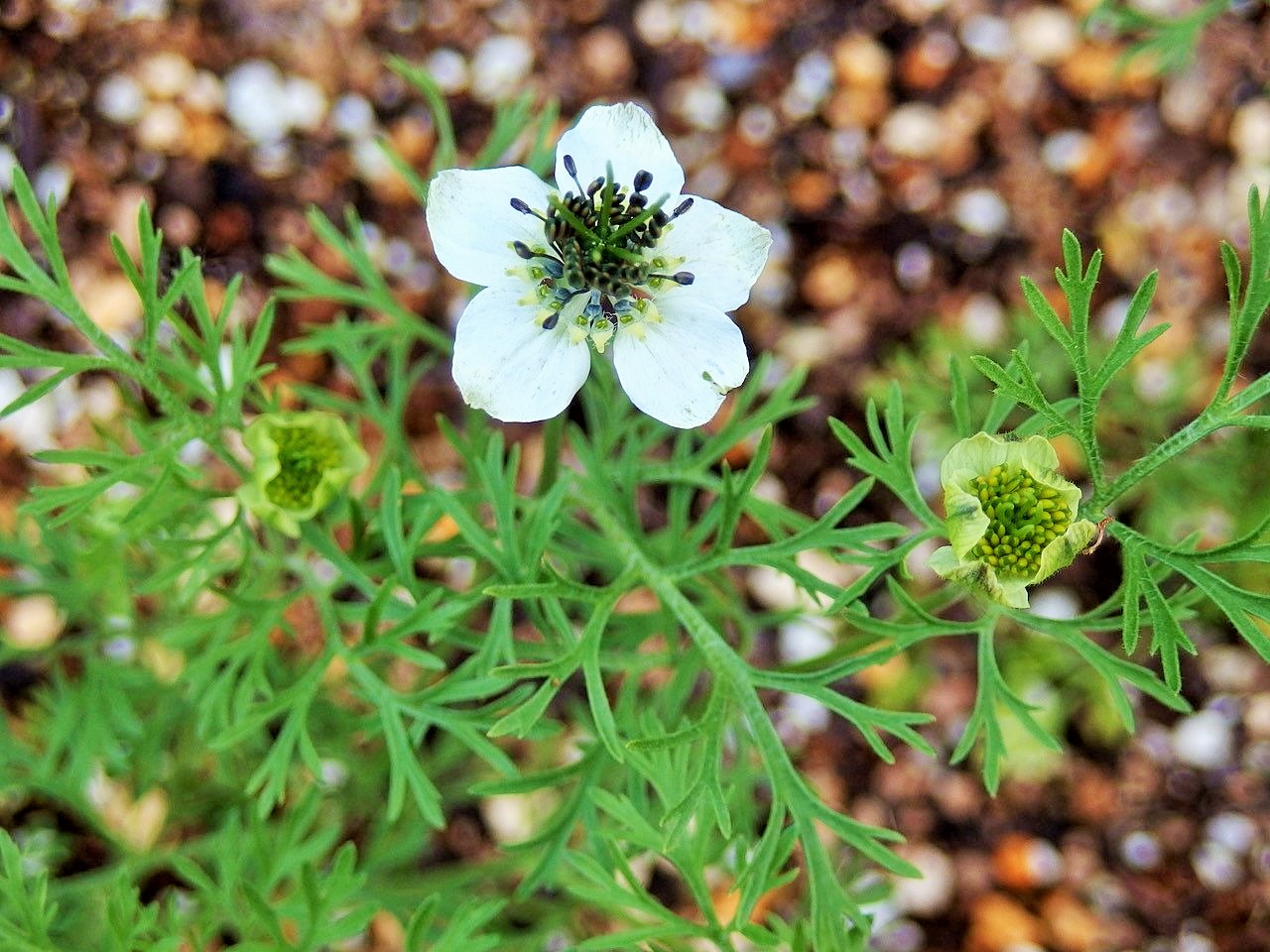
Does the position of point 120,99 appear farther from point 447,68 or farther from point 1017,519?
point 1017,519

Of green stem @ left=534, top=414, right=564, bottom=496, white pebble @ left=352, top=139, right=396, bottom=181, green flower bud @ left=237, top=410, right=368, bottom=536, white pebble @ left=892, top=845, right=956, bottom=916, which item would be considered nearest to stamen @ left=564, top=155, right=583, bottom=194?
green stem @ left=534, top=414, right=564, bottom=496

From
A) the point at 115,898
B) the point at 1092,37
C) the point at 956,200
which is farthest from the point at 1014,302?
the point at 115,898

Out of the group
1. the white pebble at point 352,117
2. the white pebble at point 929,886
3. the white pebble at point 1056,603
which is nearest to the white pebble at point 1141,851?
the white pebble at point 929,886

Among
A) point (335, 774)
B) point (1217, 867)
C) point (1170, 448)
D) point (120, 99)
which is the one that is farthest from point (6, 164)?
point (1217, 867)

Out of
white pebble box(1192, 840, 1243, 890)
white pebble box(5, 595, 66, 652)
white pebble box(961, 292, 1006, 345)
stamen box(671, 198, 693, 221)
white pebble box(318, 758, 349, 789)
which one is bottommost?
white pebble box(1192, 840, 1243, 890)

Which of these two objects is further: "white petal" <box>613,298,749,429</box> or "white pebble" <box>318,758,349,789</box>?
"white pebble" <box>318,758,349,789</box>

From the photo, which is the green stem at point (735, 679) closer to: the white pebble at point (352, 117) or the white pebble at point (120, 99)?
the white pebble at point (352, 117)

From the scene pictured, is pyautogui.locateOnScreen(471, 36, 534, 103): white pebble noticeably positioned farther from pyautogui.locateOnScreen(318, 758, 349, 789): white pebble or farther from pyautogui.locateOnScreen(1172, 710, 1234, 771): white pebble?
pyautogui.locateOnScreen(1172, 710, 1234, 771): white pebble
